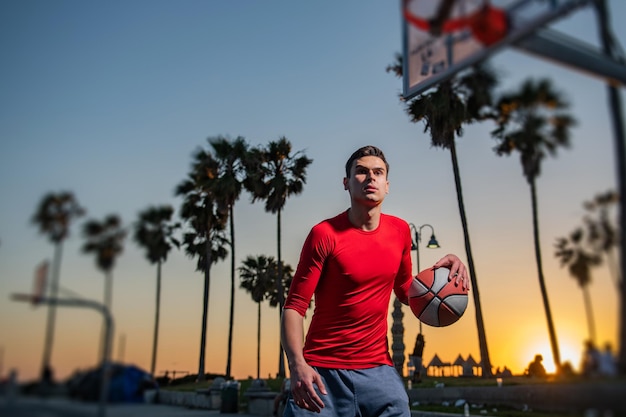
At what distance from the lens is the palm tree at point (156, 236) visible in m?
2.64

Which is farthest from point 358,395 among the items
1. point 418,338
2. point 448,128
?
point 418,338

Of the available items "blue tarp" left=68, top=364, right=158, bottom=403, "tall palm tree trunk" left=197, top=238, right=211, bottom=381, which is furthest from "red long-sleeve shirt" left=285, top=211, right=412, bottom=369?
"blue tarp" left=68, top=364, right=158, bottom=403

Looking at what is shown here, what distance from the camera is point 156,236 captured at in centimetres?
266

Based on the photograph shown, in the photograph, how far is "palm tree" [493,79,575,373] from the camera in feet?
5.59

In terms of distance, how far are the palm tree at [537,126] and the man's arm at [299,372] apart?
1708 millimetres

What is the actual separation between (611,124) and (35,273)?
203 centimetres

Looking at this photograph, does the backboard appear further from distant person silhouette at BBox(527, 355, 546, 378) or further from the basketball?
the basketball

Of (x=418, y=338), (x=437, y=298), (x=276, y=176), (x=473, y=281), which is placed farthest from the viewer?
(x=276, y=176)

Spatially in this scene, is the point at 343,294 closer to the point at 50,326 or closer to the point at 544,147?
the point at 50,326

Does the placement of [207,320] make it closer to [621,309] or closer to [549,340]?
[549,340]

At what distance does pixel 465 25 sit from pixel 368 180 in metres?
1.56

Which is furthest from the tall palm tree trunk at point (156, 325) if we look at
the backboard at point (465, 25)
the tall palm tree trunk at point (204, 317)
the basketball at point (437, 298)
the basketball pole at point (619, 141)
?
the basketball at point (437, 298)

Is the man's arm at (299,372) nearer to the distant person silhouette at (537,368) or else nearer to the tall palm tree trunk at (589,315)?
the distant person silhouette at (537,368)

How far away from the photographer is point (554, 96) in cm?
172
